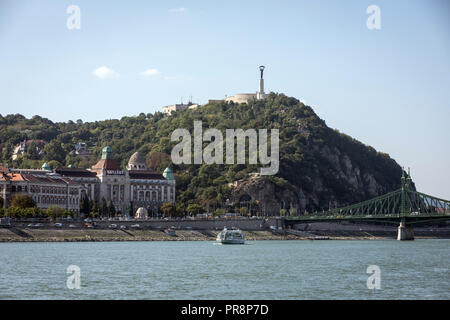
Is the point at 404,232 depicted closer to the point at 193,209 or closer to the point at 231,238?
the point at 231,238

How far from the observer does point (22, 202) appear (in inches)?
4769

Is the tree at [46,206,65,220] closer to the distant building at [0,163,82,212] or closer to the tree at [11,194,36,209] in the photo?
the tree at [11,194,36,209]

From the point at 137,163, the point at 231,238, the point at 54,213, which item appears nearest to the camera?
the point at 231,238

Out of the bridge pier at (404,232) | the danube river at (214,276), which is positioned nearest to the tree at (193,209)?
the bridge pier at (404,232)

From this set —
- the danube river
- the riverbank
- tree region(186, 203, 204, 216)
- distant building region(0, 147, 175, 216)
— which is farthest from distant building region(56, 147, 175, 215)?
the danube river

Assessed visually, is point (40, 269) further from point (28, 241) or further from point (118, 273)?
point (28, 241)

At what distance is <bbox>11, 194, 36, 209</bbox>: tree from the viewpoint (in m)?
121

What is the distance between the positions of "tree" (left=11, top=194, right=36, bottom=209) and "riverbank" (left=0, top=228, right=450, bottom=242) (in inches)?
531

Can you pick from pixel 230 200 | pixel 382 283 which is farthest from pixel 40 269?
pixel 230 200

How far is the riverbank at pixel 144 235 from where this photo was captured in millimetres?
102562

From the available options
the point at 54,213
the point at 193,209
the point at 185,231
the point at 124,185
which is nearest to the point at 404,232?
the point at 185,231

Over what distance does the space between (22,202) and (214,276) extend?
2794 inches

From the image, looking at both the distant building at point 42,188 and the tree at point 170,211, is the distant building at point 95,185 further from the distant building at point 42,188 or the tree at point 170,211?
the tree at point 170,211
